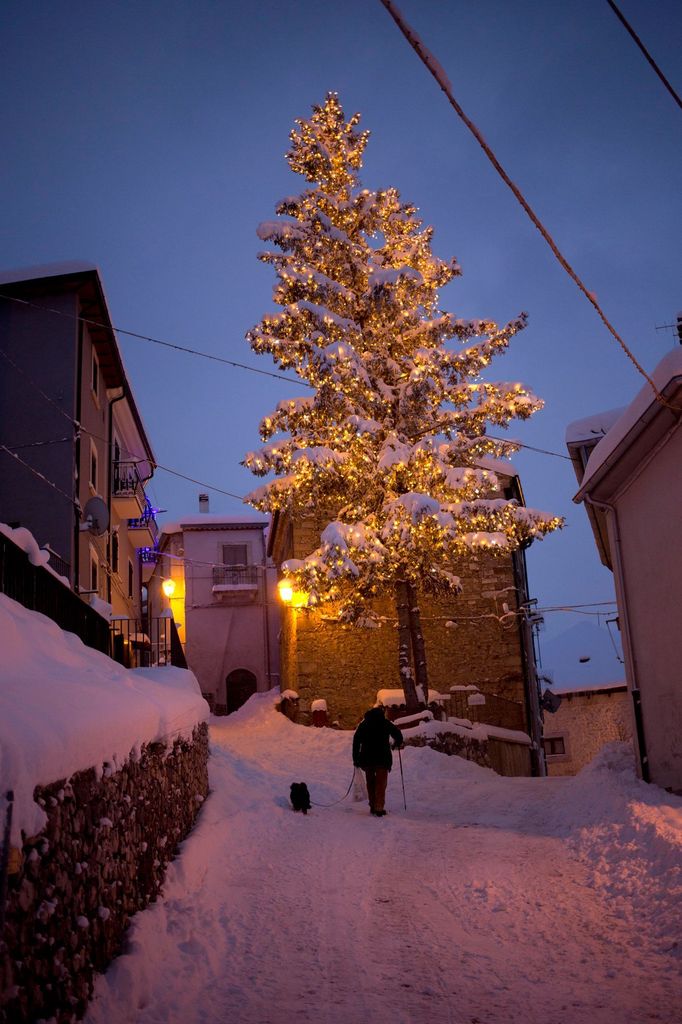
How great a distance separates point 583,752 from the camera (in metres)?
34.3

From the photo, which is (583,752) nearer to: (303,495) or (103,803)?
(303,495)

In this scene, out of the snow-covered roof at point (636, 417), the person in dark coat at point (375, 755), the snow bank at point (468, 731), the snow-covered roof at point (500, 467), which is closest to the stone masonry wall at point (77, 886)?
the person in dark coat at point (375, 755)

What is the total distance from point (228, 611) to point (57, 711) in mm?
32340

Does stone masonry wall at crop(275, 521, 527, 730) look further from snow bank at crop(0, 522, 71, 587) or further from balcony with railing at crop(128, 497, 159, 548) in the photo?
snow bank at crop(0, 522, 71, 587)

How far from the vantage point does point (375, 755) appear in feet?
41.4

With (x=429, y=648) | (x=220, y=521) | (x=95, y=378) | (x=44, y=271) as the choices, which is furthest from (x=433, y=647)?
(x=220, y=521)

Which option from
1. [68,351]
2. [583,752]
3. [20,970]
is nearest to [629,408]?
[20,970]

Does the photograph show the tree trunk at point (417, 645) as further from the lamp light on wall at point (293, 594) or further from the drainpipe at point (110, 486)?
the drainpipe at point (110, 486)

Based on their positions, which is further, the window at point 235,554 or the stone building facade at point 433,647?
the window at point 235,554

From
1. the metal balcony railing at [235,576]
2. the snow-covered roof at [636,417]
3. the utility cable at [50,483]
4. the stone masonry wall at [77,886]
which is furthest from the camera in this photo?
the metal balcony railing at [235,576]

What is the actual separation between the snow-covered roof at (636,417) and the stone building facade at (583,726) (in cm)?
2325

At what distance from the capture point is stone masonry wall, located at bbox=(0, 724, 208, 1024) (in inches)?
144

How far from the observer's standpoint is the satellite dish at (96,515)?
60.0ft

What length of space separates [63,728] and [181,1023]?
1658mm
